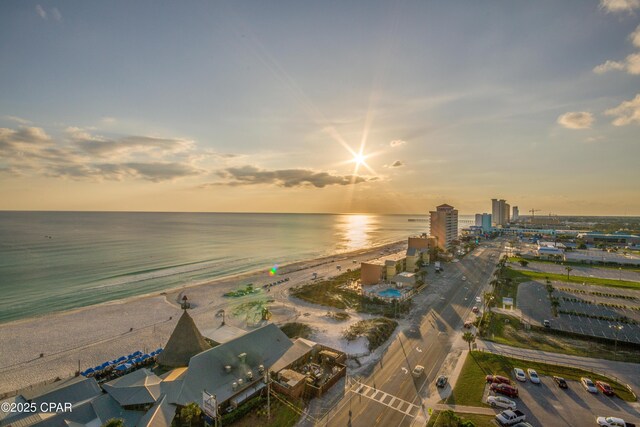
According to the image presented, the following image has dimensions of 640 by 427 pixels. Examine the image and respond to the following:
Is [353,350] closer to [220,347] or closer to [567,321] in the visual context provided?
[220,347]

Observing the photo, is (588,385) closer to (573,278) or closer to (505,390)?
(505,390)

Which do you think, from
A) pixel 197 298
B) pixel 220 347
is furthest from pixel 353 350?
pixel 197 298

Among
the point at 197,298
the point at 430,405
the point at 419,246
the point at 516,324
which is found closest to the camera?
the point at 430,405

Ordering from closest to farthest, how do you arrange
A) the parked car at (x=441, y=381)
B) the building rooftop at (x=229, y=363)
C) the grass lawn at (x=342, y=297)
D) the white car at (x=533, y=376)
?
1. the building rooftop at (x=229, y=363)
2. the parked car at (x=441, y=381)
3. the white car at (x=533, y=376)
4. the grass lawn at (x=342, y=297)

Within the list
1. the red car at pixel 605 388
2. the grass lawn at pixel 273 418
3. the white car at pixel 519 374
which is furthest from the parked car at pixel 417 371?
the red car at pixel 605 388

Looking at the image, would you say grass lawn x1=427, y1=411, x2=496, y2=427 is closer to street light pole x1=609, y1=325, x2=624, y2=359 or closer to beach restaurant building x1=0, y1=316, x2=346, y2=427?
beach restaurant building x1=0, y1=316, x2=346, y2=427

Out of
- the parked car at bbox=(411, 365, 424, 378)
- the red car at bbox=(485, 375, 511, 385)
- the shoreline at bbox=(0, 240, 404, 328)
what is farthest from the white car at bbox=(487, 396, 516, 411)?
the shoreline at bbox=(0, 240, 404, 328)

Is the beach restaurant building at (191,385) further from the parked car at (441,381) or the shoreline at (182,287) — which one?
the shoreline at (182,287)
